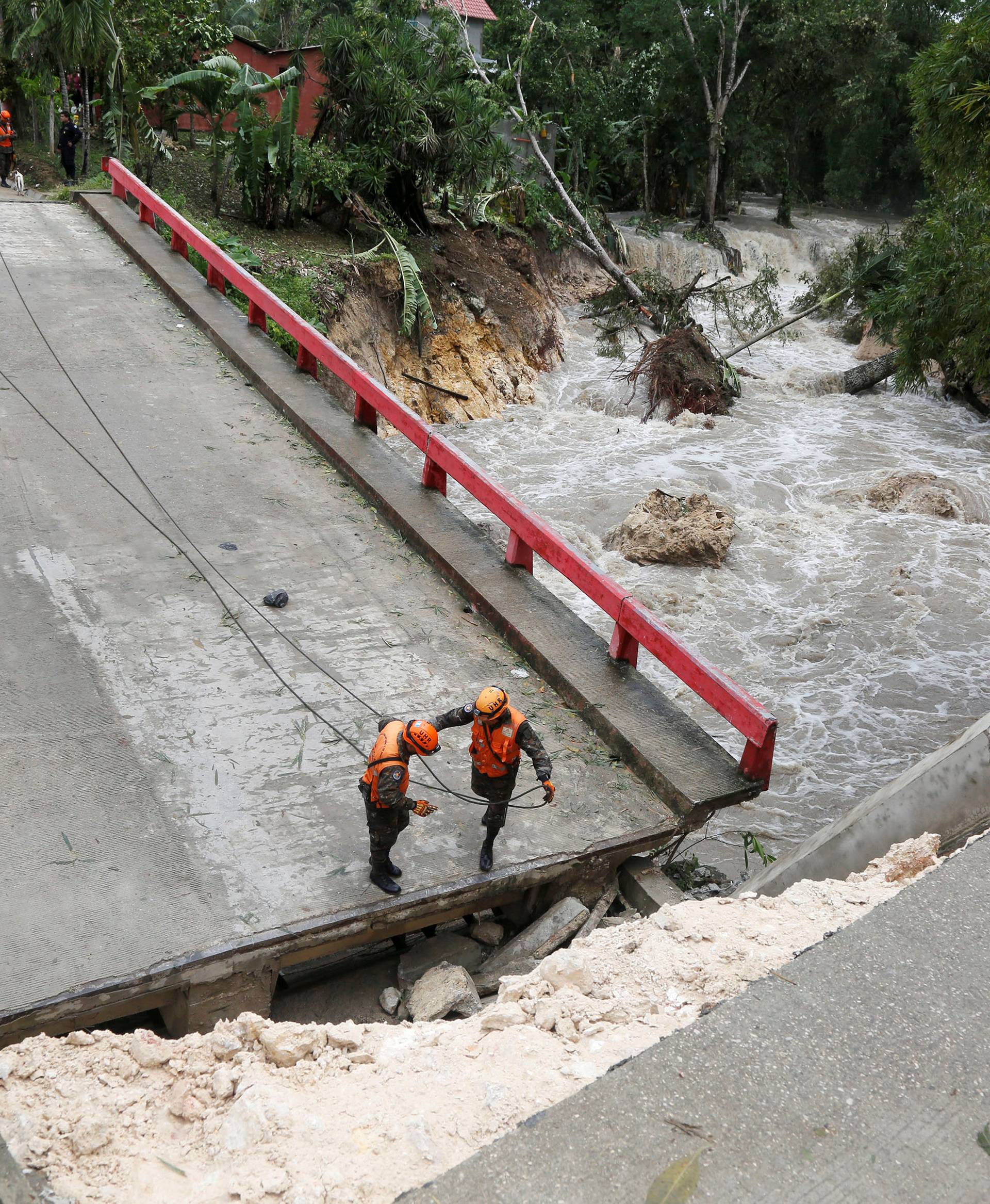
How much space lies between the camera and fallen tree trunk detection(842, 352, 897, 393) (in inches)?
866

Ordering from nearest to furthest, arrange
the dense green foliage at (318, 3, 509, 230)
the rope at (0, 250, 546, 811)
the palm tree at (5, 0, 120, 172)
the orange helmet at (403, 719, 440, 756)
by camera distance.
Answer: the orange helmet at (403, 719, 440, 756) < the rope at (0, 250, 546, 811) < the palm tree at (5, 0, 120, 172) < the dense green foliage at (318, 3, 509, 230)

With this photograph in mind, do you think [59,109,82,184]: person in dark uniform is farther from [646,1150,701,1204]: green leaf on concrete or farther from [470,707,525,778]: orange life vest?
[646,1150,701,1204]: green leaf on concrete

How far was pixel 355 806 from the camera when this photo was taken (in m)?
5.82

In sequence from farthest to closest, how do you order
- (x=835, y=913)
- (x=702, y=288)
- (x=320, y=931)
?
(x=702, y=288)
(x=320, y=931)
(x=835, y=913)

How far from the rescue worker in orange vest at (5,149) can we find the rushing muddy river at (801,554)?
8.15 metres

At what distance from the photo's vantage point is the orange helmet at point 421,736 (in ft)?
16.6

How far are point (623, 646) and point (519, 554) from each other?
1352 millimetres

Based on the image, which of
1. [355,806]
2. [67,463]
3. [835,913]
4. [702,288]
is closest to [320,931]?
[355,806]

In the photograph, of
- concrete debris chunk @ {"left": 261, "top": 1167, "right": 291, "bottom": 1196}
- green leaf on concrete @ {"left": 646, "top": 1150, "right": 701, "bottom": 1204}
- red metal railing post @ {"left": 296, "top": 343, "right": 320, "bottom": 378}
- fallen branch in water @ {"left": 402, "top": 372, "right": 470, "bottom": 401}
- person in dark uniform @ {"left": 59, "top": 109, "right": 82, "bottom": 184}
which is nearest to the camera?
green leaf on concrete @ {"left": 646, "top": 1150, "right": 701, "bottom": 1204}

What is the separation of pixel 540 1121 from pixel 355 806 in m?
2.71

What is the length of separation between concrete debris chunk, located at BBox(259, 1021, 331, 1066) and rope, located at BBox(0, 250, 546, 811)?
5.23 feet

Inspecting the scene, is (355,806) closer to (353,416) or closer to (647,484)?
(353,416)

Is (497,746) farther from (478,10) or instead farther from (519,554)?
(478,10)

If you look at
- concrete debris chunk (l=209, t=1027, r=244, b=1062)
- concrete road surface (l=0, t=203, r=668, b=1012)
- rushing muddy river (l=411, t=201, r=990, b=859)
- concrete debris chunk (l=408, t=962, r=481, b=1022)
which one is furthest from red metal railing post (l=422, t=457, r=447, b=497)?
concrete debris chunk (l=209, t=1027, r=244, b=1062)
